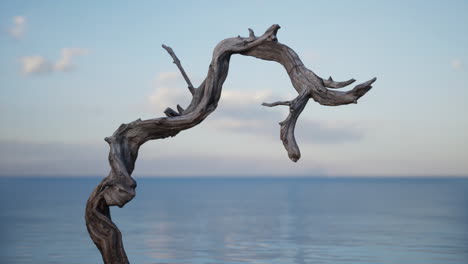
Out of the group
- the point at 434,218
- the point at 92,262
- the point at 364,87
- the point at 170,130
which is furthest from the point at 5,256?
the point at 434,218

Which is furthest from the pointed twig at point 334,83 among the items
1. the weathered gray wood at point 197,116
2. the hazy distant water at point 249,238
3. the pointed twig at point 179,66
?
the hazy distant water at point 249,238

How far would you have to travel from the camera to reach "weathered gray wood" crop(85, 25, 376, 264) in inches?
288

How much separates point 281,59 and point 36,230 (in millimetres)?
9335

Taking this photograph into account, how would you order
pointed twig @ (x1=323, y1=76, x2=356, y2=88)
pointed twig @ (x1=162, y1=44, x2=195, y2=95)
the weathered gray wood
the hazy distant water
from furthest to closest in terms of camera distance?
the hazy distant water → pointed twig @ (x1=162, y1=44, x2=195, y2=95) → the weathered gray wood → pointed twig @ (x1=323, y1=76, x2=356, y2=88)

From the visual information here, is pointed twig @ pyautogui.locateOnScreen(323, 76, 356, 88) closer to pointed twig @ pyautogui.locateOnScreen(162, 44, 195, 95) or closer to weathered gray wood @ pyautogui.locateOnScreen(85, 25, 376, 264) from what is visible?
weathered gray wood @ pyautogui.locateOnScreen(85, 25, 376, 264)

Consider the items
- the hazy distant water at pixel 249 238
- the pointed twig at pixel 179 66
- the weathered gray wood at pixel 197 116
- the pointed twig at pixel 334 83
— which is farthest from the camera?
the hazy distant water at pixel 249 238

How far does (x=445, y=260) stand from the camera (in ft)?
34.9

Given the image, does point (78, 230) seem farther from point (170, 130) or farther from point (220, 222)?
point (170, 130)

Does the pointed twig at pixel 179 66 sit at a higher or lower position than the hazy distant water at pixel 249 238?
higher

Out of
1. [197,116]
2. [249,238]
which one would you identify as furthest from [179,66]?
[249,238]

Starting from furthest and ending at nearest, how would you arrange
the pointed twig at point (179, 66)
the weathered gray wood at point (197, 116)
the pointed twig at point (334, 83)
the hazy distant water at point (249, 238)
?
the hazy distant water at point (249, 238), the pointed twig at point (179, 66), the weathered gray wood at point (197, 116), the pointed twig at point (334, 83)

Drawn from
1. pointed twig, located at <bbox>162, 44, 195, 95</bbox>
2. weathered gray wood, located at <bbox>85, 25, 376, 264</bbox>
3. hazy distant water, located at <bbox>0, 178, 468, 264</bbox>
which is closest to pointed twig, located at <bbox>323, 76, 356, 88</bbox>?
weathered gray wood, located at <bbox>85, 25, 376, 264</bbox>

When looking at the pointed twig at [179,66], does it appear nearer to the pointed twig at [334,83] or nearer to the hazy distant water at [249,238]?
the pointed twig at [334,83]

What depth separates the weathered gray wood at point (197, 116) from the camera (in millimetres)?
7324
